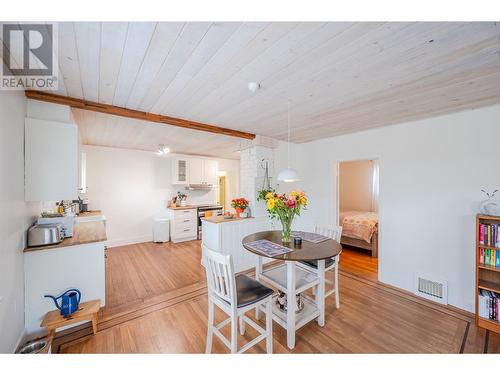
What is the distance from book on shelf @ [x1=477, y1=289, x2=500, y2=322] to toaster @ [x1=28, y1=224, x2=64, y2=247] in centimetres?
442

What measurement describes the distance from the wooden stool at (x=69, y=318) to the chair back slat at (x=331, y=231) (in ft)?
8.95

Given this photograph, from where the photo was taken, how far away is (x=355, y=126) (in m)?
3.04

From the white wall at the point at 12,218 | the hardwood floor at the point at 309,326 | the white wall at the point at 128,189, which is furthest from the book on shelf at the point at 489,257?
the white wall at the point at 128,189

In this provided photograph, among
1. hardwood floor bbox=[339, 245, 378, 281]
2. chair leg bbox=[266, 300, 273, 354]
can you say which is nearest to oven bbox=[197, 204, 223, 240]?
hardwood floor bbox=[339, 245, 378, 281]

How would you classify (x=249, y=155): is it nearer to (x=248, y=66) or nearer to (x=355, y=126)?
(x=355, y=126)

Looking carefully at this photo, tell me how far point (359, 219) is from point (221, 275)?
3708 millimetres

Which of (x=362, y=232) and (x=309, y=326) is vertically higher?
(x=362, y=232)

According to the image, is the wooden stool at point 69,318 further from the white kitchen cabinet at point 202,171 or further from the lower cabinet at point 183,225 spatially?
the white kitchen cabinet at point 202,171

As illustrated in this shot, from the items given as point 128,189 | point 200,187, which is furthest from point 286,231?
point 128,189

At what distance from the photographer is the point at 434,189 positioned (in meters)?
2.62

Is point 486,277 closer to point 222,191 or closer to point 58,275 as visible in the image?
point 58,275

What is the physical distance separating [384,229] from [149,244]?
493 centimetres

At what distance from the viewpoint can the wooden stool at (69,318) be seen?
1855mm

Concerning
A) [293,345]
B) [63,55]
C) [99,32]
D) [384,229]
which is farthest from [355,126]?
[63,55]
